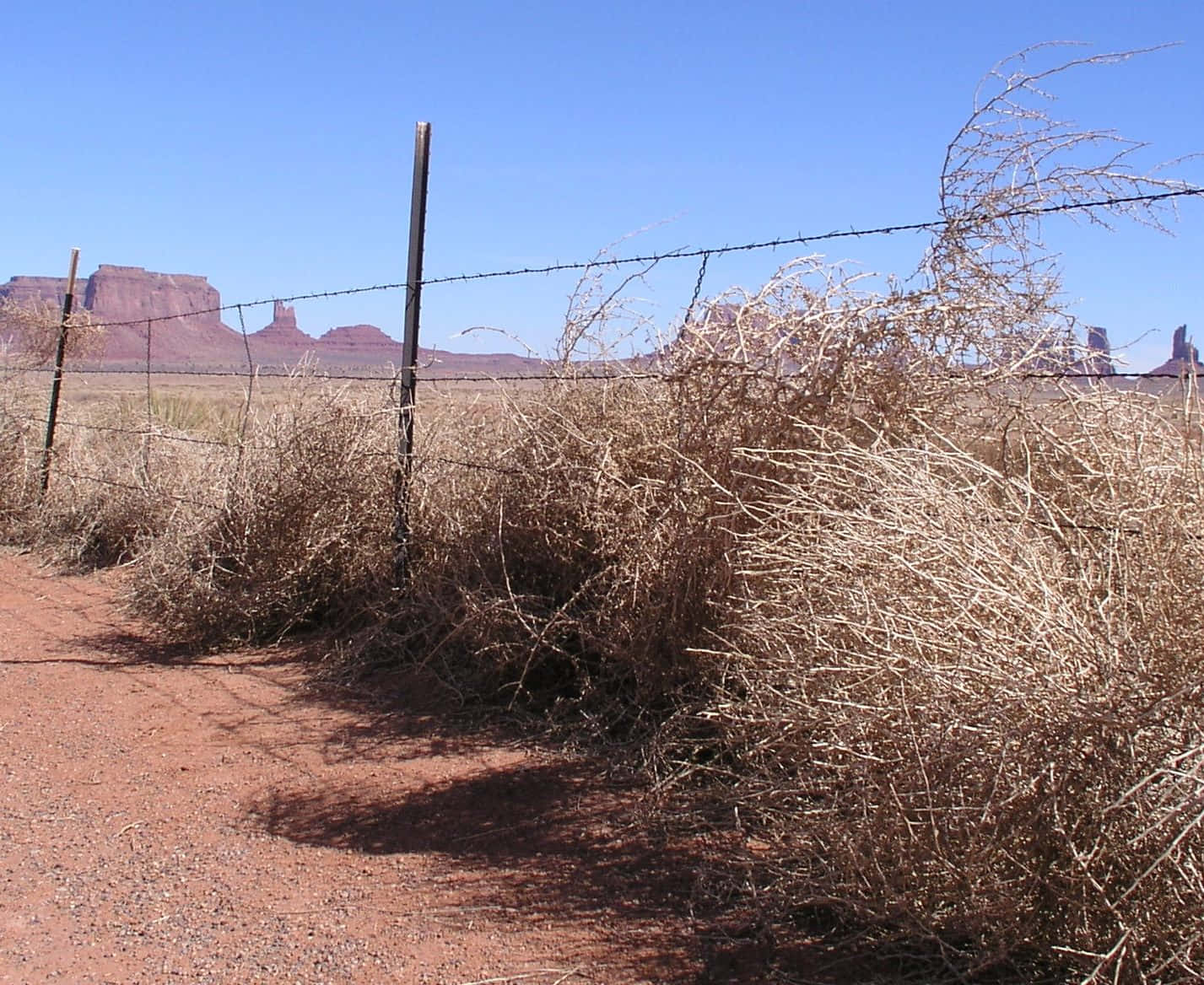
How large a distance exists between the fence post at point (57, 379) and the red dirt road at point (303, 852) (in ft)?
15.6

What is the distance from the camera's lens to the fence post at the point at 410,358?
635cm

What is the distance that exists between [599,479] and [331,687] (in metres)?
1.83

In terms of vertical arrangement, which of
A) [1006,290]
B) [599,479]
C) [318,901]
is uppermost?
[1006,290]

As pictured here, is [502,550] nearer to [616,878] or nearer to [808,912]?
[616,878]

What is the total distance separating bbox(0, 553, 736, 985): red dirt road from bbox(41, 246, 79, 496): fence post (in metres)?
4.74

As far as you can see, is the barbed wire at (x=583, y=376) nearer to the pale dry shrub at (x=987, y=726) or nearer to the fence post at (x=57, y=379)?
the pale dry shrub at (x=987, y=726)

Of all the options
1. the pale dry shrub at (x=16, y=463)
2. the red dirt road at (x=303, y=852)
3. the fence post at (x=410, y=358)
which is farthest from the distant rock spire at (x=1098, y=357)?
the pale dry shrub at (x=16, y=463)

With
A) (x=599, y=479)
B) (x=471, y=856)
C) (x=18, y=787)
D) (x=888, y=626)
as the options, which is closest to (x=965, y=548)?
(x=888, y=626)

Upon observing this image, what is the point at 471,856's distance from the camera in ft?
12.6

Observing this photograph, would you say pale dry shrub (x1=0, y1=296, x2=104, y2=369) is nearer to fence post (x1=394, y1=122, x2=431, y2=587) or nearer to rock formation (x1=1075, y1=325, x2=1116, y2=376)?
fence post (x1=394, y1=122, x2=431, y2=587)

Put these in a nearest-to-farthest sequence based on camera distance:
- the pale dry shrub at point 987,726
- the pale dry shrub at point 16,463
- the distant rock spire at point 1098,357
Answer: the pale dry shrub at point 987,726
the distant rock spire at point 1098,357
the pale dry shrub at point 16,463

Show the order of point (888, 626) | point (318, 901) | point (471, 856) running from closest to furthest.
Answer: point (888, 626) → point (318, 901) → point (471, 856)

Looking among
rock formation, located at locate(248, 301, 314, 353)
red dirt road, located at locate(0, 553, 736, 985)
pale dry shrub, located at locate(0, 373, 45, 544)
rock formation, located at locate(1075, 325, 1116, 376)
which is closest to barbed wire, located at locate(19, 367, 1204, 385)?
rock formation, located at locate(1075, 325, 1116, 376)

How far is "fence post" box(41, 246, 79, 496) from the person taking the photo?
1009 cm
